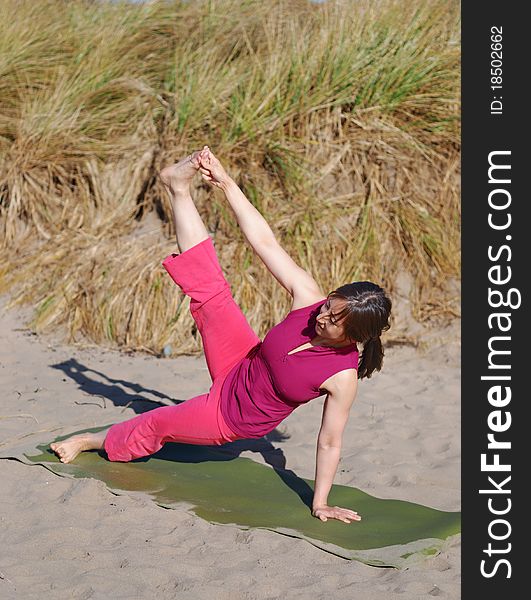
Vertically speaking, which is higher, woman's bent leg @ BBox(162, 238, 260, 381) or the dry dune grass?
the dry dune grass

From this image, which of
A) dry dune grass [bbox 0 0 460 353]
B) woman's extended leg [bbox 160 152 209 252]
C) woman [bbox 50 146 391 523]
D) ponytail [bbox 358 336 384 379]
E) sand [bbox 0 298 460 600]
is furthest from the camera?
dry dune grass [bbox 0 0 460 353]

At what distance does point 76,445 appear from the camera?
14.0 feet

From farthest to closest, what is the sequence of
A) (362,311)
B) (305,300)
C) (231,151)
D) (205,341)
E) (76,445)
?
(231,151) < (76,445) < (205,341) < (305,300) < (362,311)

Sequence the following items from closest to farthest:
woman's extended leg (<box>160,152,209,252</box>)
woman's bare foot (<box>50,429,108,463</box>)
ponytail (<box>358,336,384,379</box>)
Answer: ponytail (<box>358,336,384,379</box>) < woman's extended leg (<box>160,152,209,252</box>) < woman's bare foot (<box>50,429,108,463</box>)

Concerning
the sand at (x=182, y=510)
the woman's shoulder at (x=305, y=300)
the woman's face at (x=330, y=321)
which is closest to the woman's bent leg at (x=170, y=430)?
the sand at (x=182, y=510)

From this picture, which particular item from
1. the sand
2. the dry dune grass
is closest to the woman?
the sand

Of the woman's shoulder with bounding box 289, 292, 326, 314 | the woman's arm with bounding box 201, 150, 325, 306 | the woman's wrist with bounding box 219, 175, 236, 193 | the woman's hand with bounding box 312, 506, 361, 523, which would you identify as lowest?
the woman's hand with bounding box 312, 506, 361, 523

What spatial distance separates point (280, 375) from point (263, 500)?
67 cm

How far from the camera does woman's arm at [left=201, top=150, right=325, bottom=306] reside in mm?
3816

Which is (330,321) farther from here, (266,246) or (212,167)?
(212,167)

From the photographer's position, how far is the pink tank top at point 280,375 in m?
3.69

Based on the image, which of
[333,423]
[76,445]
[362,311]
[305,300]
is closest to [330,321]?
[362,311]

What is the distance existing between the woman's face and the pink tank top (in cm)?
12

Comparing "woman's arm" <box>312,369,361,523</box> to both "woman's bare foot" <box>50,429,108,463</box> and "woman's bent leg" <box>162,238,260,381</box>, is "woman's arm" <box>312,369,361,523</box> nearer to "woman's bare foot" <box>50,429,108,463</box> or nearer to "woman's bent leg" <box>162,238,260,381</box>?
"woman's bent leg" <box>162,238,260,381</box>
